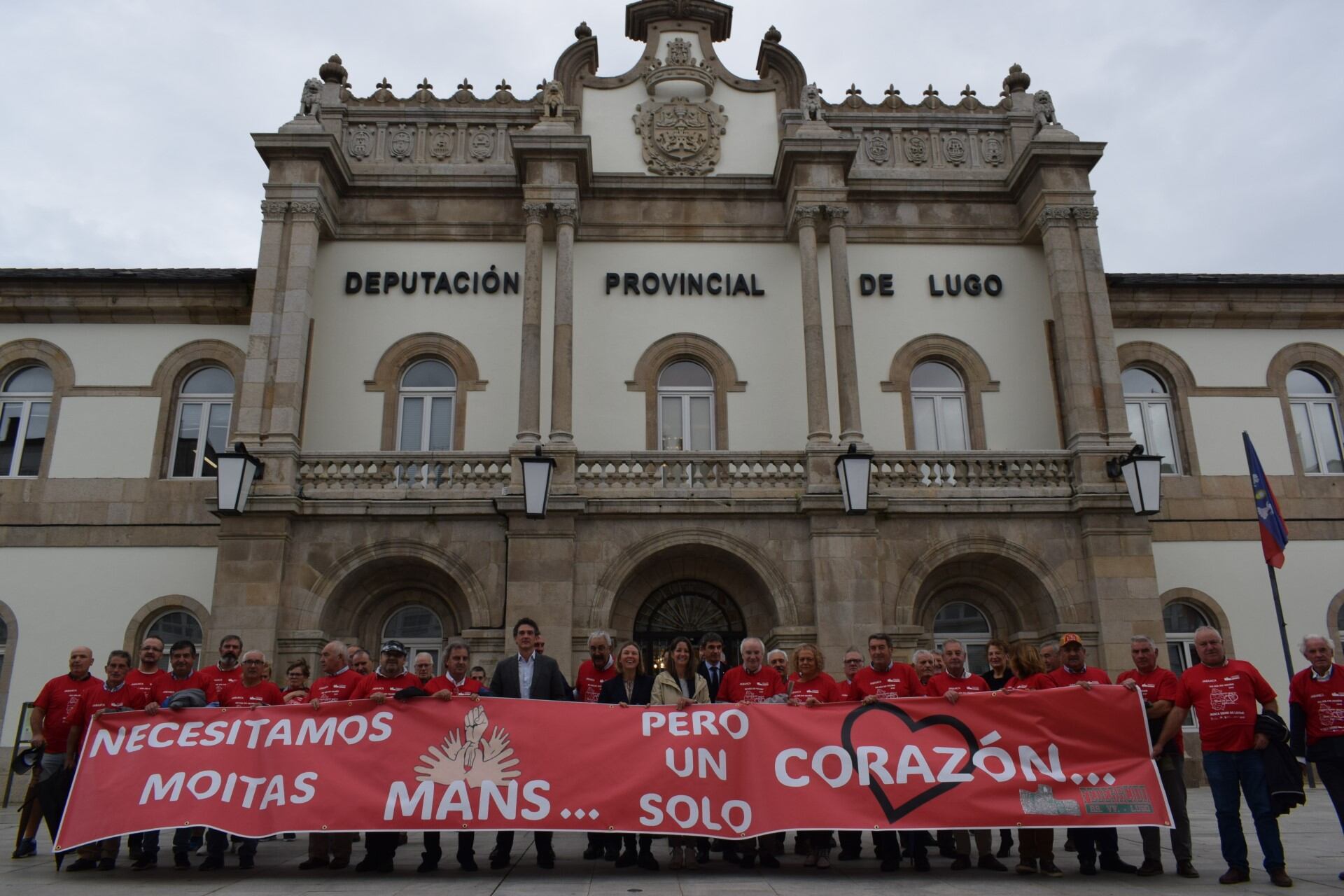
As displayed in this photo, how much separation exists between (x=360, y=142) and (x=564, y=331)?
6.38 metres

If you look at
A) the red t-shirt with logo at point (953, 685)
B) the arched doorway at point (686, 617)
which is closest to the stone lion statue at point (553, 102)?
the arched doorway at point (686, 617)

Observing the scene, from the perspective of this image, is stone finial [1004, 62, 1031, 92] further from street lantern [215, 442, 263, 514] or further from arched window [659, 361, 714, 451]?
street lantern [215, 442, 263, 514]

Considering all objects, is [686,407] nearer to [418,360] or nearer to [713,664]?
[418,360]

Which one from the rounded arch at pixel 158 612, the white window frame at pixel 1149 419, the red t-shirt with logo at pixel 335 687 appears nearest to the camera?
the red t-shirt with logo at pixel 335 687

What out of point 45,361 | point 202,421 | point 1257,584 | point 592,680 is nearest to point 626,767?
point 592,680

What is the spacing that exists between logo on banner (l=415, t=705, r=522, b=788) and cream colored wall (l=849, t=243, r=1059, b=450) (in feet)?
37.0

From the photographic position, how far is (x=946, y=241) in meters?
19.5

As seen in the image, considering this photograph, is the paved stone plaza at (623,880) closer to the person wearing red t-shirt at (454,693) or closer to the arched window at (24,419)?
the person wearing red t-shirt at (454,693)

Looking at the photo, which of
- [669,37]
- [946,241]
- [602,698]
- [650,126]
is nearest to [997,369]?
[946,241]

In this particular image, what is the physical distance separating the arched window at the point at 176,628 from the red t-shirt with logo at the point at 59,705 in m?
8.51

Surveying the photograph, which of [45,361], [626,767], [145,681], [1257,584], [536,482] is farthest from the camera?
[45,361]

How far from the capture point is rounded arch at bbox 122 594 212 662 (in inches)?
685

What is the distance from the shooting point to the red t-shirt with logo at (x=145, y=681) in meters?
9.42

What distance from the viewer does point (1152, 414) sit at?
19.9m
